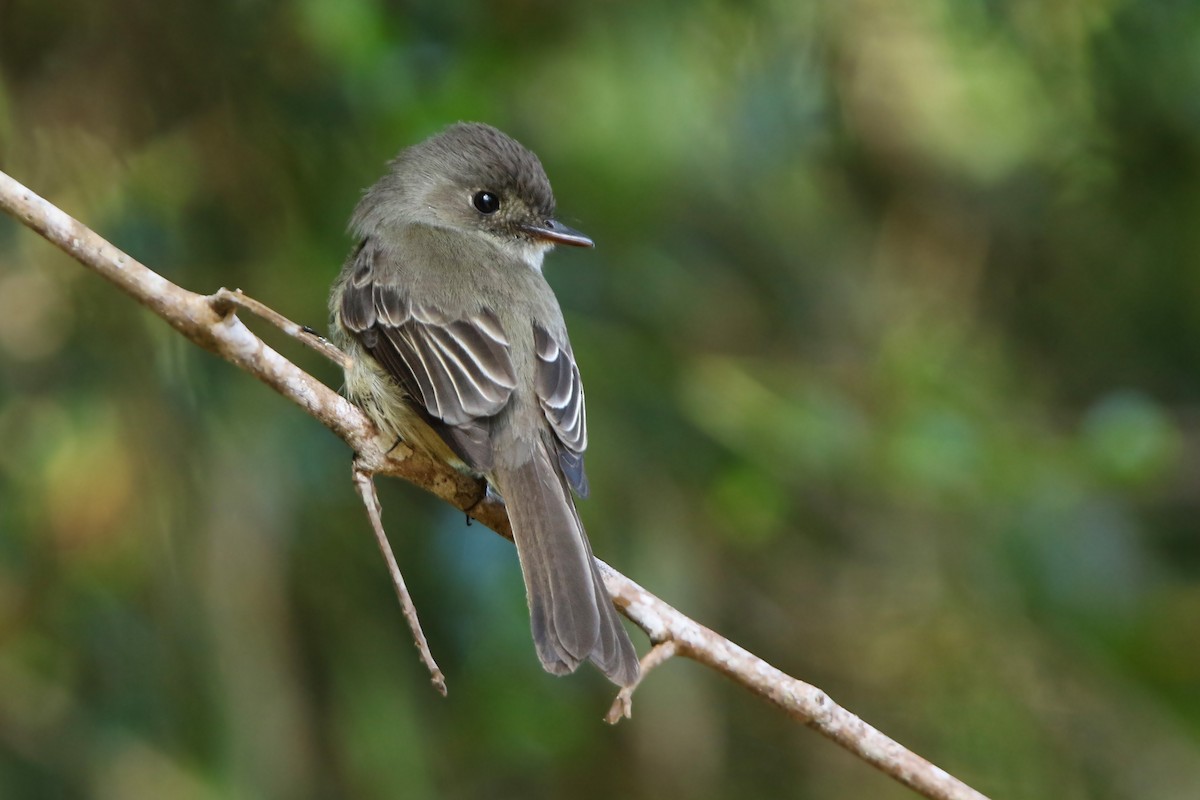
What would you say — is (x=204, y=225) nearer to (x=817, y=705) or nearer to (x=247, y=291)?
(x=247, y=291)

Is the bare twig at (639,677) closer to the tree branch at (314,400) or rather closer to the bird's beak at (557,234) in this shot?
the tree branch at (314,400)

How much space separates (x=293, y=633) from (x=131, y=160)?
1.39 m

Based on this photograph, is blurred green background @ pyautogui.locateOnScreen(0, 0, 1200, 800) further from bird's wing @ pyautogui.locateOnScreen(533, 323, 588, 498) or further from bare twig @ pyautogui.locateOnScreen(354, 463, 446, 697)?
bare twig @ pyautogui.locateOnScreen(354, 463, 446, 697)

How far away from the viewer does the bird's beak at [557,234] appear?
411 centimetres

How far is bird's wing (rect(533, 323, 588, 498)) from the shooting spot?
11.5 feet

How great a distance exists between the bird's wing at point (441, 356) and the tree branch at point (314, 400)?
389mm

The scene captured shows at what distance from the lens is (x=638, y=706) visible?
487 cm

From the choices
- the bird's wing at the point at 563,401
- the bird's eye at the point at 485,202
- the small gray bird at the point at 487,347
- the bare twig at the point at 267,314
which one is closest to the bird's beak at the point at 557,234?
the small gray bird at the point at 487,347

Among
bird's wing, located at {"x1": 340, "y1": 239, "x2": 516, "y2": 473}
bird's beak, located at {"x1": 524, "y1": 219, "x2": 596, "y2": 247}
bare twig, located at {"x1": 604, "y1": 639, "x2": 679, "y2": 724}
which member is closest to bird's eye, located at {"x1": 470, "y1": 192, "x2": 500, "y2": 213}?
bird's beak, located at {"x1": 524, "y1": 219, "x2": 596, "y2": 247}

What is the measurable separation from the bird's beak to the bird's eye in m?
0.14

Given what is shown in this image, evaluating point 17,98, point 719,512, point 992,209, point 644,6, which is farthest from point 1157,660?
point 17,98

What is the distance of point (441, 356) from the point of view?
11.7ft

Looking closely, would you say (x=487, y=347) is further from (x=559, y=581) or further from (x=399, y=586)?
(x=399, y=586)

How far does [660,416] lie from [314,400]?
1.91 metres
